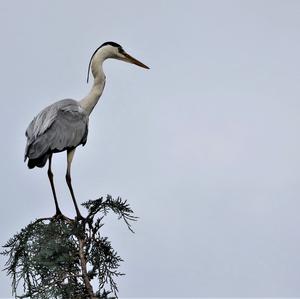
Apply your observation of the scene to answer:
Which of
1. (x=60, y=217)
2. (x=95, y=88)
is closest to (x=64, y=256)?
(x=60, y=217)

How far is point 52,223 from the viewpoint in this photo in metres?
8.05

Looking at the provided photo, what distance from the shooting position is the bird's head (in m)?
13.2

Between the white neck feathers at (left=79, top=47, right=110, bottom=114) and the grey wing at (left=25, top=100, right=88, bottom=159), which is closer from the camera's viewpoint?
A: the grey wing at (left=25, top=100, right=88, bottom=159)

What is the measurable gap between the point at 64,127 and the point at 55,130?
169 millimetres

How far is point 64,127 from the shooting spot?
11680 mm

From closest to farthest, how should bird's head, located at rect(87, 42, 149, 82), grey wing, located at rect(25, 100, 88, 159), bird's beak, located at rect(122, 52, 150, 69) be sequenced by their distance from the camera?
1. grey wing, located at rect(25, 100, 88, 159)
2. bird's head, located at rect(87, 42, 149, 82)
3. bird's beak, located at rect(122, 52, 150, 69)

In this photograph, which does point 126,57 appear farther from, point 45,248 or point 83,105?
point 45,248

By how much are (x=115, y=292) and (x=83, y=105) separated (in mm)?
5932

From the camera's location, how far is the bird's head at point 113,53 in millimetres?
13191

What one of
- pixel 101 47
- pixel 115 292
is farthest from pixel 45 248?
pixel 101 47

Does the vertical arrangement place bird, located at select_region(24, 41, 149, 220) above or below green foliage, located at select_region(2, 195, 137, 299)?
above

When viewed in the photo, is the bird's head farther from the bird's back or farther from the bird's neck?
the bird's back

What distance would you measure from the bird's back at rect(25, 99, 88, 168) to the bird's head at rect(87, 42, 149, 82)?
41.3 inches

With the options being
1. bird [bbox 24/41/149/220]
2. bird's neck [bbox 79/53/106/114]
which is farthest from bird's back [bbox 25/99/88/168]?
bird's neck [bbox 79/53/106/114]
